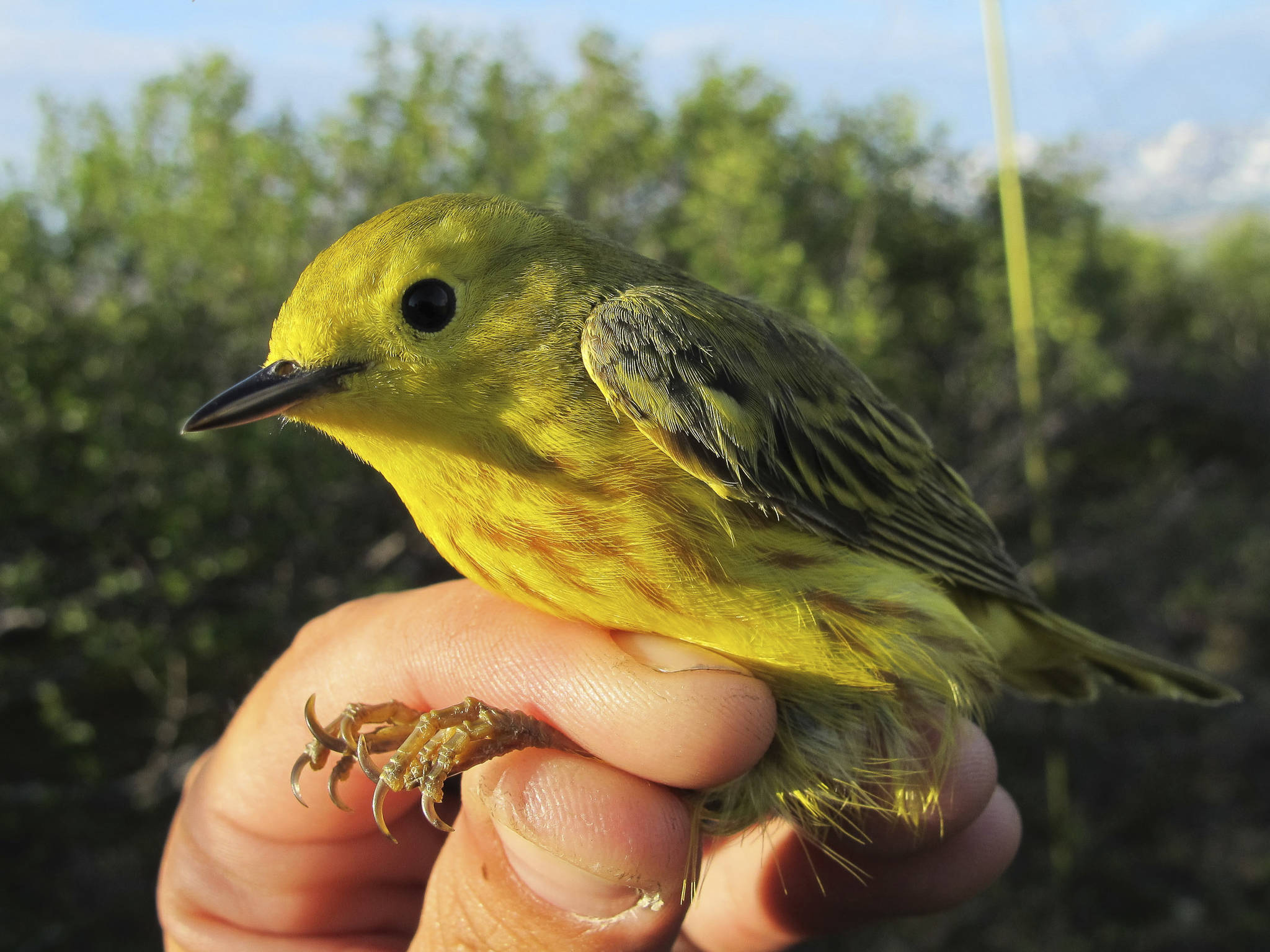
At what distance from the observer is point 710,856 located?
8.38 ft

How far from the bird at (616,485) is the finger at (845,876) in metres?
0.27

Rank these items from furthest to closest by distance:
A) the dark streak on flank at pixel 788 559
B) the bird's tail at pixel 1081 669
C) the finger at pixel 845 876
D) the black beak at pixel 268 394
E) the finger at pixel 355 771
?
the bird's tail at pixel 1081 669
the finger at pixel 845 876
the finger at pixel 355 771
the dark streak on flank at pixel 788 559
the black beak at pixel 268 394

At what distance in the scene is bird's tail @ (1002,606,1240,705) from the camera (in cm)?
260

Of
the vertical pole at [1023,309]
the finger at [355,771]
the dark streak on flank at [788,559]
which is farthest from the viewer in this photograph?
the vertical pole at [1023,309]

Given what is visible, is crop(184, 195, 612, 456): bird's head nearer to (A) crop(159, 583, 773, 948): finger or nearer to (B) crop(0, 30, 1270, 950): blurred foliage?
(A) crop(159, 583, 773, 948): finger


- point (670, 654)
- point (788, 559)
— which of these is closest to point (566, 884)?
point (670, 654)

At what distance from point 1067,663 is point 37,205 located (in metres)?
4.96

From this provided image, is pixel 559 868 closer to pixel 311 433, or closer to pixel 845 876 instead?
pixel 845 876

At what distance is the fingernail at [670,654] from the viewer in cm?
188

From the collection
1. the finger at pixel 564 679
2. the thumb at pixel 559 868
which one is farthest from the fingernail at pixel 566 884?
the finger at pixel 564 679

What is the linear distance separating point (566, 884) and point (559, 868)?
36mm

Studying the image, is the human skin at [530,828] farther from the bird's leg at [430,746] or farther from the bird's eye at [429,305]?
the bird's eye at [429,305]

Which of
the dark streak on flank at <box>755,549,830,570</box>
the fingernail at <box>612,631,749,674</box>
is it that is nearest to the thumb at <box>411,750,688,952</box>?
the fingernail at <box>612,631,749,674</box>

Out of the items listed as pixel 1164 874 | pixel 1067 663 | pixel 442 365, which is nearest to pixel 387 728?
pixel 442 365
